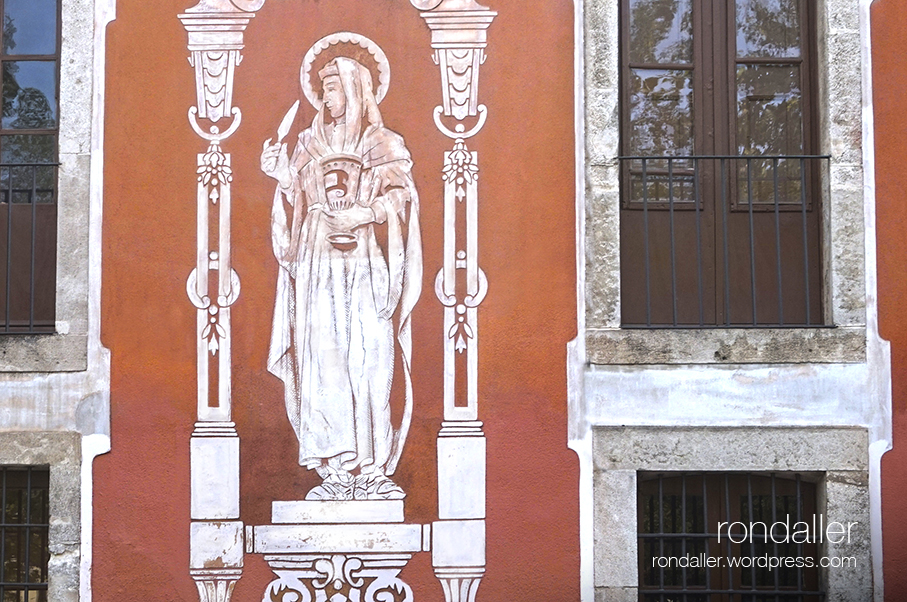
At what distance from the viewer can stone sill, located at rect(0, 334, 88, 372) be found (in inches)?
233

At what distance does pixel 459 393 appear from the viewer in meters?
5.93

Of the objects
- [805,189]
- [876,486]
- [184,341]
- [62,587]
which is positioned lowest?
[62,587]

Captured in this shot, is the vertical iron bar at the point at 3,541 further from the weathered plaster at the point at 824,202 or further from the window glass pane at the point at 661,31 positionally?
the window glass pane at the point at 661,31

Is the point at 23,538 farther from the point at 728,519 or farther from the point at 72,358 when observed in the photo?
the point at 728,519

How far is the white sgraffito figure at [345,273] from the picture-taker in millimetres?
5930

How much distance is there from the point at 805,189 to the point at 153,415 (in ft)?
12.5

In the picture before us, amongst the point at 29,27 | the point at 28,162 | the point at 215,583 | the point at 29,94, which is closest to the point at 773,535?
the point at 215,583

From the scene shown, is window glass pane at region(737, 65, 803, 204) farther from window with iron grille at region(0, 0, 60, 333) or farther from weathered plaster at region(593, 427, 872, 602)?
window with iron grille at region(0, 0, 60, 333)

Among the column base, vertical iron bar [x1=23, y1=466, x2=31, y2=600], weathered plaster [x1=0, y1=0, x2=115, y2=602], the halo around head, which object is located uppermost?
the halo around head

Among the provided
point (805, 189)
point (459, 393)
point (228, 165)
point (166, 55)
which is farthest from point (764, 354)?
point (166, 55)

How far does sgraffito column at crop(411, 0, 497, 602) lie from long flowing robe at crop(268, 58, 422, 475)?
→ 8.4 inches

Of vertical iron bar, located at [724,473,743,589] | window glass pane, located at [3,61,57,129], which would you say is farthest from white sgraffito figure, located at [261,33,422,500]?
vertical iron bar, located at [724,473,743,589]

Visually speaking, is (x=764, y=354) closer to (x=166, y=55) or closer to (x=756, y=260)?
(x=756, y=260)

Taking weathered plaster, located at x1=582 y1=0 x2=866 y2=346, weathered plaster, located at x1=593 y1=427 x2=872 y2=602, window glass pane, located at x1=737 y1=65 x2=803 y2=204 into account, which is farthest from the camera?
window glass pane, located at x1=737 y1=65 x2=803 y2=204
